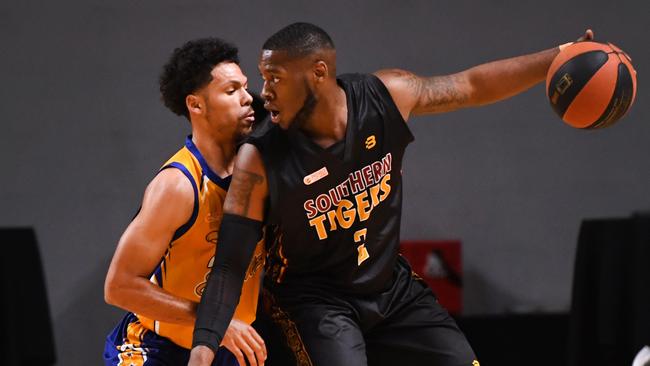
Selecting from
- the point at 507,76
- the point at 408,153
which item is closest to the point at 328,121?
the point at 507,76

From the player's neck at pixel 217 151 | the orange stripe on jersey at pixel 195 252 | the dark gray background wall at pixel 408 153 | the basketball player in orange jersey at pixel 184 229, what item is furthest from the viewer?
the dark gray background wall at pixel 408 153

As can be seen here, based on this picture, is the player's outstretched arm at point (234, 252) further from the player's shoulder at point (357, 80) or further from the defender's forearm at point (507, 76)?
the defender's forearm at point (507, 76)

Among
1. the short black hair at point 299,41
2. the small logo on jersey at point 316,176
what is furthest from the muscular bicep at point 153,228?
the short black hair at point 299,41

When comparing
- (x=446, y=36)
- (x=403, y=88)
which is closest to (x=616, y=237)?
(x=446, y=36)

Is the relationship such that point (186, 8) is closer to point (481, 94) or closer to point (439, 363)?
point (481, 94)

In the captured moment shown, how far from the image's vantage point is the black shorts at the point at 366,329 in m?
3.26

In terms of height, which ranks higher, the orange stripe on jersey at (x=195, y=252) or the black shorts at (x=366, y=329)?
the orange stripe on jersey at (x=195, y=252)

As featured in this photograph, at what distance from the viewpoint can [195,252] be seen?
11.1 feet

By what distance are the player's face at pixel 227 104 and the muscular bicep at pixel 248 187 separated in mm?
274

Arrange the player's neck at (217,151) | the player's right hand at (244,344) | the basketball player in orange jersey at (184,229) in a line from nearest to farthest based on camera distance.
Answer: the player's right hand at (244,344)
the basketball player in orange jersey at (184,229)
the player's neck at (217,151)

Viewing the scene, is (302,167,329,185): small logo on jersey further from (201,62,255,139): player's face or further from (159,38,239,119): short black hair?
(159,38,239,119): short black hair

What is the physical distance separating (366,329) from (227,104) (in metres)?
0.93

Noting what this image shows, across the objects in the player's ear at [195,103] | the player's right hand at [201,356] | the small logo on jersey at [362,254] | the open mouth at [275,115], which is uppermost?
the player's ear at [195,103]

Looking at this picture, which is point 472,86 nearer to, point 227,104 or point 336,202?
point 336,202
